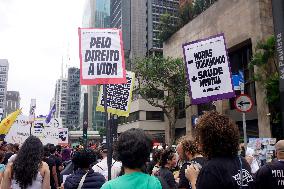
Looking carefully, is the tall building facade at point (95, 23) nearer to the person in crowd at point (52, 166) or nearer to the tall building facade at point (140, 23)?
the tall building facade at point (140, 23)

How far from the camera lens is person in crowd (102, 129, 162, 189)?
262 cm

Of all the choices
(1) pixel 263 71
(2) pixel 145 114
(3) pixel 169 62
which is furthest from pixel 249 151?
(2) pixel 145 114

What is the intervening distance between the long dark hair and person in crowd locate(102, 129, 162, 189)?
237 cm

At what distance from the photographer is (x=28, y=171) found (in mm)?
4750

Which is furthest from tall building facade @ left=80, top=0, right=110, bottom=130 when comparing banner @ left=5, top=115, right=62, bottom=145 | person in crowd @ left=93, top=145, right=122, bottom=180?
person in crowd @ left=93, top=145, right=122, bottom=180

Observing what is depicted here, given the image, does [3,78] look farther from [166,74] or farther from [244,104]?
[244,104]

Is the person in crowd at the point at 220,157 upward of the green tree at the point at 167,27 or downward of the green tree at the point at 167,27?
downward

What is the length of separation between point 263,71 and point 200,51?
20.7 meters

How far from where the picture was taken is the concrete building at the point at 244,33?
2767cm

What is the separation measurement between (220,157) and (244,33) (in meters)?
28.7

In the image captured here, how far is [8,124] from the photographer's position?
45.0ft

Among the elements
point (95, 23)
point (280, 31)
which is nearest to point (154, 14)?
point (95, 23)

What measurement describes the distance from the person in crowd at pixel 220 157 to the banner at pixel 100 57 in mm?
4091

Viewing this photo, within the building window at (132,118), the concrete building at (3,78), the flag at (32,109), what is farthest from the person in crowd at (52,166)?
the concrete building at (3,78)
